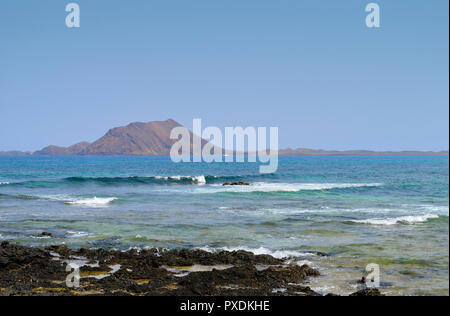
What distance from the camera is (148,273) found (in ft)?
39.1

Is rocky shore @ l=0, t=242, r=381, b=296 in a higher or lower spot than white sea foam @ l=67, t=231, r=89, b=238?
higher

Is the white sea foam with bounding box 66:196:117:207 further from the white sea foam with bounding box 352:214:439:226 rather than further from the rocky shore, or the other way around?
the white sea foam with bounding box 352:214:439:226

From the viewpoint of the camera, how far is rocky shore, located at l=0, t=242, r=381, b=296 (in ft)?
33.4

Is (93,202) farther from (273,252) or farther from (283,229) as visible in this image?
(273,252)

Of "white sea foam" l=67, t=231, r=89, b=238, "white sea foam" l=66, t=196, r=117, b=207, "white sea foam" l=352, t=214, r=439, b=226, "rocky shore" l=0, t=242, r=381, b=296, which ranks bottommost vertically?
"white sea foam" l=66, t=196, r=117, b=207

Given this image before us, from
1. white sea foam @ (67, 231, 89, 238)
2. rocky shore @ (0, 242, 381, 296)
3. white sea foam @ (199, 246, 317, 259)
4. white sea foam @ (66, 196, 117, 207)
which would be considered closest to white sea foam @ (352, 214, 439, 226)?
white sea foam @ (199, 246, 317, 259)

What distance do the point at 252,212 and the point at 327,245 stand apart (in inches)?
400

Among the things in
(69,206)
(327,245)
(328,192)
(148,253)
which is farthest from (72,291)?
(328,192)

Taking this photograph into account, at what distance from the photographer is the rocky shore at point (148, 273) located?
1020 centimetres

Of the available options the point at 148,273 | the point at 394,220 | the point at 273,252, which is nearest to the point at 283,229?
the point at 273,252

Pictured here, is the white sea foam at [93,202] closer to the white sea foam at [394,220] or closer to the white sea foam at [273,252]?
the white sea foam at [273,252]

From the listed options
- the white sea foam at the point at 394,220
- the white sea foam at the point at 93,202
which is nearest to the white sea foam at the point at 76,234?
the white sea foam at the point at 93,202

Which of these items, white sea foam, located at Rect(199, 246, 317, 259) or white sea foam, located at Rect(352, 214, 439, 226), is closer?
white sea foam, located at Rect(199, 246, 317, 259)

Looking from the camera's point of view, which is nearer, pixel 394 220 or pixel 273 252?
pixel 273 252
